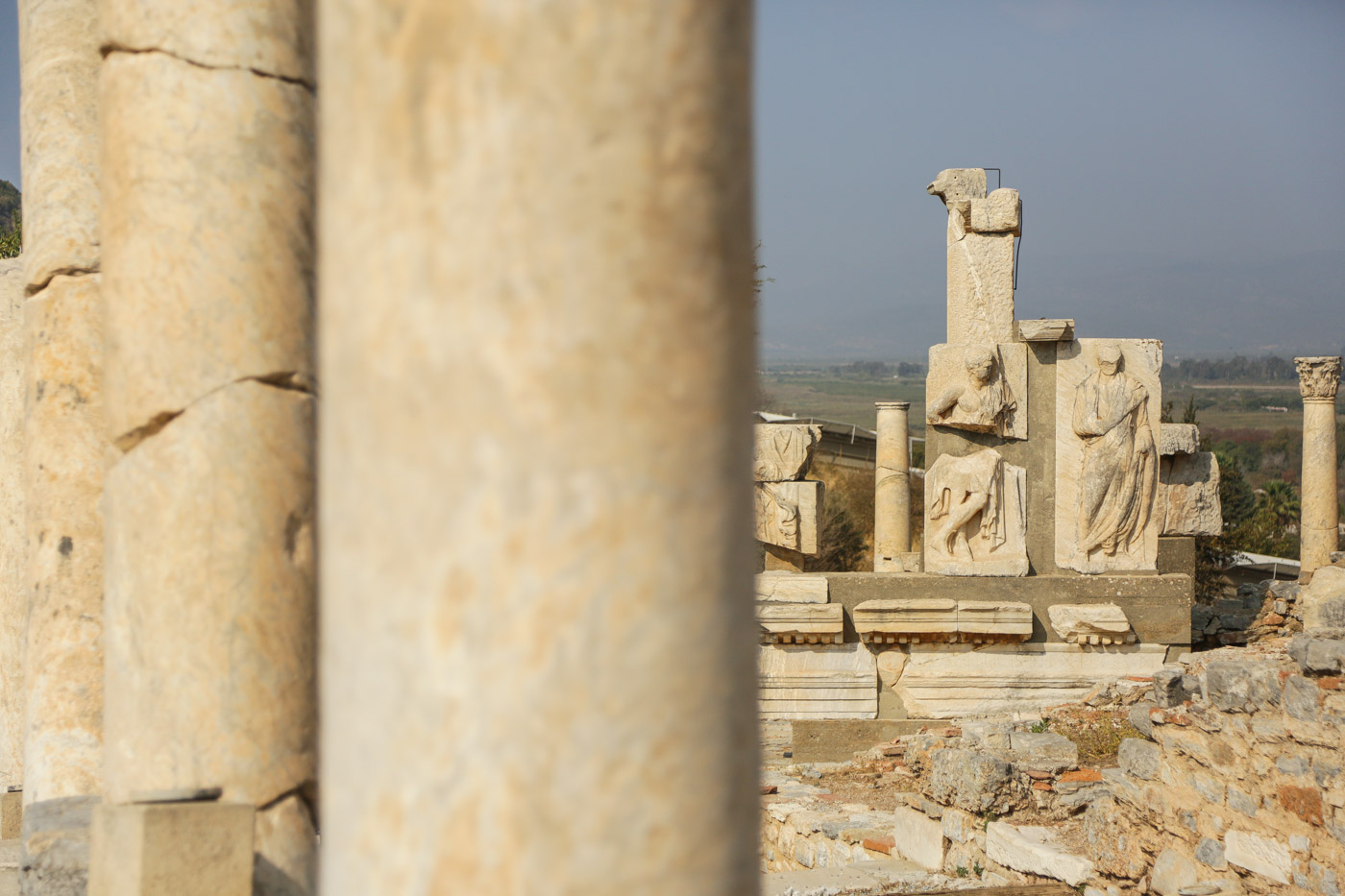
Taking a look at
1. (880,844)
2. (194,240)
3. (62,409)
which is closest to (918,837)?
(880,844)

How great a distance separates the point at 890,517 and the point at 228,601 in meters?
11.3

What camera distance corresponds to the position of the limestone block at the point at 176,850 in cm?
189

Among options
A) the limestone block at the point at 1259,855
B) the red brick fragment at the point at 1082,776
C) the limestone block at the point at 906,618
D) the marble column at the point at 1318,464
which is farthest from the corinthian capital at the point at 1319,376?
the limestone block at the point at 1259,855

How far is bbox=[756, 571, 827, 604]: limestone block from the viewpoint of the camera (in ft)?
32.0

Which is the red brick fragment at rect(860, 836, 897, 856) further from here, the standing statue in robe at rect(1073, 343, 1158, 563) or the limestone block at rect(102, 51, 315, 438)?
the limestone block at rect(102, 51, 315, 438)

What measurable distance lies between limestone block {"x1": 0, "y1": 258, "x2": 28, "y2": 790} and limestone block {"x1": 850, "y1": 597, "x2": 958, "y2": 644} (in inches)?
267

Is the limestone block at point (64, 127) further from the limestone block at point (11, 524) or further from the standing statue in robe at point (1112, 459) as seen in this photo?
the standing statue in robe at point (1112, 459)

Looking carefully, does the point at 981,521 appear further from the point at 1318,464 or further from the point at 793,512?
the point at 1318,464

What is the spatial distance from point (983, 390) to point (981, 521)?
1196 millimetres

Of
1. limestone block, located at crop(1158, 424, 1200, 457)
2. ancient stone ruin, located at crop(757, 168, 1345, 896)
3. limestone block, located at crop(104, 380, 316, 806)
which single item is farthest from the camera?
limestone block, located at crop(1158, 424, 1200, 457)

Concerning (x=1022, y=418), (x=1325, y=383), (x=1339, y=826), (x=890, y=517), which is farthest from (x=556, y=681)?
(x=1325, y=383)

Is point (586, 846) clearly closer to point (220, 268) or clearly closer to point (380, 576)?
point (380, 576)

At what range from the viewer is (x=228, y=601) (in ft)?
6.99

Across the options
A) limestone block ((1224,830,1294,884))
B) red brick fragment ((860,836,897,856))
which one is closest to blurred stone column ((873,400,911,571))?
red brick fragment ((860,836,897,856))
